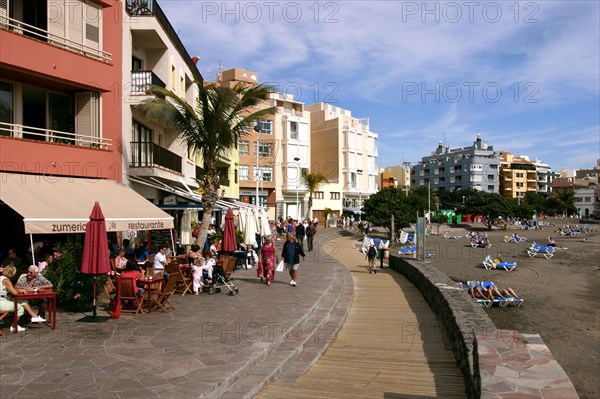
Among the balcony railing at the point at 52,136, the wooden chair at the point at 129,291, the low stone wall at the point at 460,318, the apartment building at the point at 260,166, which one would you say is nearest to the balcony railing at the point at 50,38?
the balcony railing at the point at 52,136

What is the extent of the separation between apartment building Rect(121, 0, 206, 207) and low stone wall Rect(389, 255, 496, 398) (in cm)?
959

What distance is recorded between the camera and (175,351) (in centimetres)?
715

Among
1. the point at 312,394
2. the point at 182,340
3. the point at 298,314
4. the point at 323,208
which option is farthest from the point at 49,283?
the point at 323,208

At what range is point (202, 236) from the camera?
15766mm

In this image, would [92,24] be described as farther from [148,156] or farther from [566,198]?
[566,198]

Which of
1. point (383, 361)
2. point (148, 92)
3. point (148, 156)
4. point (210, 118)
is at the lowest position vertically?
point (383, 361)

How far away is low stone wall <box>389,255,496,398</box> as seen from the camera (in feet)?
20.1

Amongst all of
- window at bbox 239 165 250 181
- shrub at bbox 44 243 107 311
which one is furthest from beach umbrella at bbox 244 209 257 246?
window at bbox 239 165 250 181

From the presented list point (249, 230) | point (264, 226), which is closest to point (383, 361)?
point (249, 230)

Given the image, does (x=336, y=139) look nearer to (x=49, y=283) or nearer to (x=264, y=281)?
(x=264, y=281)

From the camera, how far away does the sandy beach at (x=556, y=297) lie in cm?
1405

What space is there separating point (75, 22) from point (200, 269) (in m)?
8.62

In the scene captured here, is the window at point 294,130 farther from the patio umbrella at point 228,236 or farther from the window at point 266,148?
the patio umbrella at point 228,236

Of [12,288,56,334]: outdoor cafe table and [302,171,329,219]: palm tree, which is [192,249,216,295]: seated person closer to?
[12,288,56,334]: outdoor cafe table
